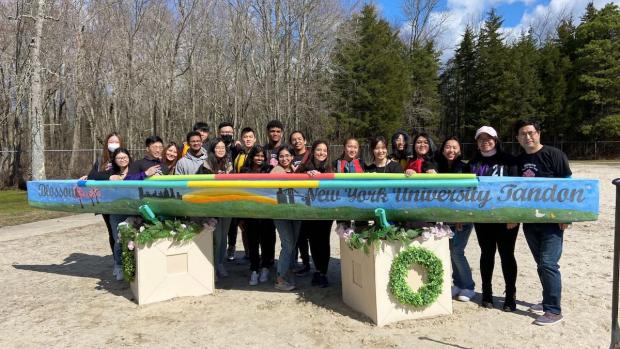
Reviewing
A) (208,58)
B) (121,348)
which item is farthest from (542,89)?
→ (121,348)

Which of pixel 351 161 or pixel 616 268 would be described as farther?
pixel 351 161

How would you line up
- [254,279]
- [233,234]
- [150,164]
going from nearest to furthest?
[254,279]
[150,164]
[233,234]

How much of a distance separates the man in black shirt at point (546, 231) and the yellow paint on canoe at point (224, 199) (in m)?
2.18

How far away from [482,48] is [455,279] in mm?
36269

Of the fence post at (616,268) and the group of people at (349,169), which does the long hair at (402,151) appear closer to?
the group of people at (349,169)

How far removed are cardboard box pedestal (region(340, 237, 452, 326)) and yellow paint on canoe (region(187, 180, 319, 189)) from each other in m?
0.74

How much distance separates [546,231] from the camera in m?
3.70

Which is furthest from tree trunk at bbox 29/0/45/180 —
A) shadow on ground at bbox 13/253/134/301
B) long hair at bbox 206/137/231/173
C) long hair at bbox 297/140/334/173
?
long hair at bbox 297/140/334/173

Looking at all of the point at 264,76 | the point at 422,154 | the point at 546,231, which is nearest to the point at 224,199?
the point at 422,154

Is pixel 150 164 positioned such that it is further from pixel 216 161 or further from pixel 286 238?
pixel 286 238

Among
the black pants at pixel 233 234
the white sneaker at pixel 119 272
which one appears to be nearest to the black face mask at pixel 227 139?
the black pants at pixel 233 234

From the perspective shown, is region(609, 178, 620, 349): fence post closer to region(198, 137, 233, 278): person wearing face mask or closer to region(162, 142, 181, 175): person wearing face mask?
region(198, 137, 233, 278): person wearing face mask

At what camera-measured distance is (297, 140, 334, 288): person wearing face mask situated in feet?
15.1

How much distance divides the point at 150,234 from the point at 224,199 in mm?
795
